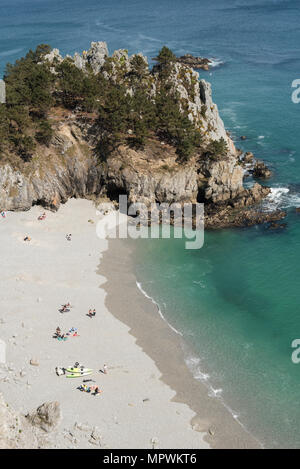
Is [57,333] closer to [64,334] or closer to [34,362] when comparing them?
[64,334]

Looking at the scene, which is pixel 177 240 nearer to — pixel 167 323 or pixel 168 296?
pixel 168 296

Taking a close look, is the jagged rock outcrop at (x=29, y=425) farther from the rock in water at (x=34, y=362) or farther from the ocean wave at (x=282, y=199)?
the ocean wave at (x=282, y=199)

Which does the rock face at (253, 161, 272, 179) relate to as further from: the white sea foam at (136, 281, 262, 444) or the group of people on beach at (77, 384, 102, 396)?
the group of people on beach at (77, 384, 102, 396)

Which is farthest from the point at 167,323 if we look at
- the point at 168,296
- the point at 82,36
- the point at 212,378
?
the point at 82,36

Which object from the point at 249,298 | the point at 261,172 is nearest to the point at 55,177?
the point at 249,298

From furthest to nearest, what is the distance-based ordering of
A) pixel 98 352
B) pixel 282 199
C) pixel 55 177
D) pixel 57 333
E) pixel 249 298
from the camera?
1. pixel 282 199
2. pixel 55 177
3. pixel 249 298
4. pixel 57 333
5. pixel 98 352

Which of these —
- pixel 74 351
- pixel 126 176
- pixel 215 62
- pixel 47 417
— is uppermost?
pixel 215 62

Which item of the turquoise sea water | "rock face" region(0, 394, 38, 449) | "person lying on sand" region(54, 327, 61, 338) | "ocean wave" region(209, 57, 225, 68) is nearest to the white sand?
"person lying on sand" region(54, 327, 61, 338)
